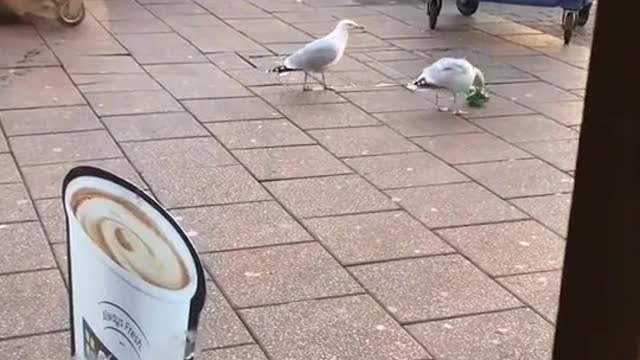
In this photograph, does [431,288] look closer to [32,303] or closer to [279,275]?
[279,275]

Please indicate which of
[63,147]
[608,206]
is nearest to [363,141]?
[63,147]


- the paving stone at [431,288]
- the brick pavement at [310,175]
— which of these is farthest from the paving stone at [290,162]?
the paving stone at [431,288]

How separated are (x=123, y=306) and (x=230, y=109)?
2.86 m

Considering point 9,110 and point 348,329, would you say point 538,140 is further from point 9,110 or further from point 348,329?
point 9,110

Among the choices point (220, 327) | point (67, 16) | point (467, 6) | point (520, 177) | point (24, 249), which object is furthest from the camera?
point (467, 6)

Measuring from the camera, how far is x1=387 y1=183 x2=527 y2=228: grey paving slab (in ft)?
9.68

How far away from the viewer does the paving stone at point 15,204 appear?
2.81 metres

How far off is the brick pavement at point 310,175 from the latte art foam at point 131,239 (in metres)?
1.08

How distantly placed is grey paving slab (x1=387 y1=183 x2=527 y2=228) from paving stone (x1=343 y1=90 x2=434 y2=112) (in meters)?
0.88

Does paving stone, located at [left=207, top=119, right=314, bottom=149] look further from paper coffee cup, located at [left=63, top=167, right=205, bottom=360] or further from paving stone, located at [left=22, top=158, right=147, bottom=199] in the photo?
paper coffee cup, located at [left=63, top=167, right=205, bottom=360]

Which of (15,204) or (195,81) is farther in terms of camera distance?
(195,81)

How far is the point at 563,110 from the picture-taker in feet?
13.6

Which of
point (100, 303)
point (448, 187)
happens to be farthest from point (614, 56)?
point (448, 187)

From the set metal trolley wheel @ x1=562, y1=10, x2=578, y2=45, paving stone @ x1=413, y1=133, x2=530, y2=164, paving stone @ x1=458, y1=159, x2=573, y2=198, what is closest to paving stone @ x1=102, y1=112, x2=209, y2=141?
paving stone @ x1=413, y1=133, x2=530, y2=164
